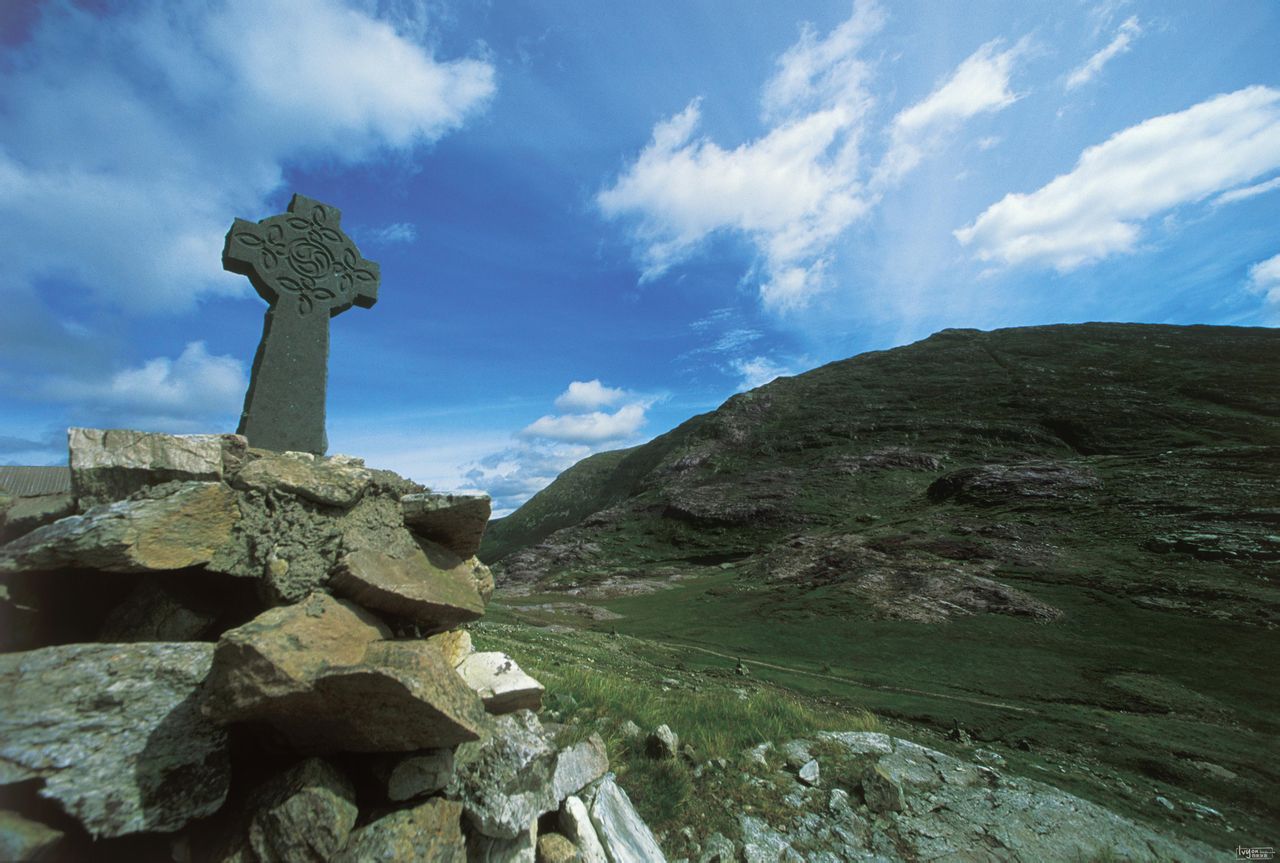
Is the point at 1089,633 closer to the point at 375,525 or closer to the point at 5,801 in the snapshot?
the point at 375,525

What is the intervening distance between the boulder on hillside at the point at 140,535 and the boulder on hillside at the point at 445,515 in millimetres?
1632

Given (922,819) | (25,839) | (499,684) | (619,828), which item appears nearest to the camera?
(25,839)

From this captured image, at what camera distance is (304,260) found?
9.85 m

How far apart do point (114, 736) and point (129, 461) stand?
8.15 ft

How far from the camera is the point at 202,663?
14.0 ft

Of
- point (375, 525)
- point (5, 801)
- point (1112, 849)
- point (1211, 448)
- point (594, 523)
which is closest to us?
point (5, 801)

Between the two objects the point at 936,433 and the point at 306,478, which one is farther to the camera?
the point at 936,433

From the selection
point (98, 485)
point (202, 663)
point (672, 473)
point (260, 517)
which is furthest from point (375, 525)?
point (672, 473)

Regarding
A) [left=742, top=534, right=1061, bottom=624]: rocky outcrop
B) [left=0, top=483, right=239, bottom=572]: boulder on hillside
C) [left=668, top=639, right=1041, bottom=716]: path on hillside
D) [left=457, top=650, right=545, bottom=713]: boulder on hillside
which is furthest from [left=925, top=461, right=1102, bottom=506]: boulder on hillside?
[left=0, top=483, right=239, bottom=572]: boulder on hillside

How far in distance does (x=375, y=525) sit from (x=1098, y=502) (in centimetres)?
7592

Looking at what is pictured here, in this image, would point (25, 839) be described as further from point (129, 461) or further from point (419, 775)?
point (129, 461)

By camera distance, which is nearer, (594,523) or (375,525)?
(375,525)

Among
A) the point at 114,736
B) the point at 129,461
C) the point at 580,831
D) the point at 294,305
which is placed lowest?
the point at 580,831

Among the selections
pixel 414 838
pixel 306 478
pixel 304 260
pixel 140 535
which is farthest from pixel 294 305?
pixel 414 838
